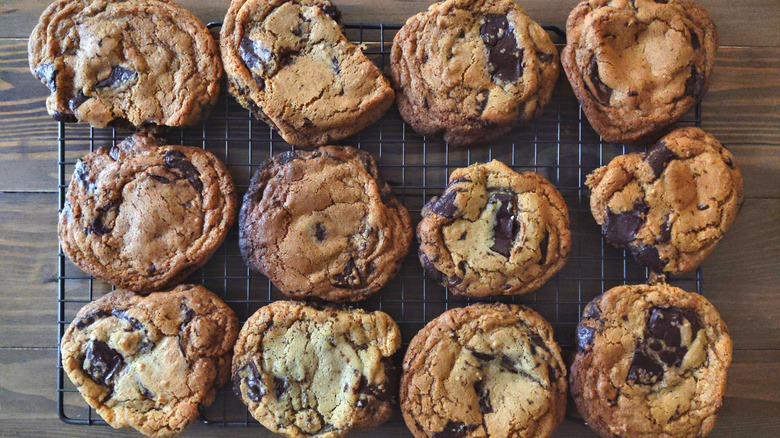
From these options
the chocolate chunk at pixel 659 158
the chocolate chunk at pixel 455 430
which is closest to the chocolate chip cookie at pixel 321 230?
the chocolate chunk at pixel 455 430

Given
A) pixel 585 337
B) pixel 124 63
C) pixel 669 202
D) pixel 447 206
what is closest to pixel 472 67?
pixel 447 206

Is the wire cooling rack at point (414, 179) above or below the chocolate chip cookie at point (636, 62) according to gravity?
below

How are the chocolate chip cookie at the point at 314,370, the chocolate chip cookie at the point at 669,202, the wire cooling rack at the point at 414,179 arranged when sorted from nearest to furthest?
1. the chocolate chip cookie at the point at 314,370
2. the chocolate chip cookie at the point at 669,202
3. the wire cooling rack at the point at 414,179

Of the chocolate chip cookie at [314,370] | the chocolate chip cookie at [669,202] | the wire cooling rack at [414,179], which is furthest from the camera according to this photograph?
the wire cooling rack at [414,179]

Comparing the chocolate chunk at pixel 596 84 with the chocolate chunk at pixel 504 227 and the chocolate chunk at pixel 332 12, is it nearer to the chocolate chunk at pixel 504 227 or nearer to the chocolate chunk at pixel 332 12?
the chocolate chunk at pixel 504 227

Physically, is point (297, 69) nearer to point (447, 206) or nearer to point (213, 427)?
point (447, 206)

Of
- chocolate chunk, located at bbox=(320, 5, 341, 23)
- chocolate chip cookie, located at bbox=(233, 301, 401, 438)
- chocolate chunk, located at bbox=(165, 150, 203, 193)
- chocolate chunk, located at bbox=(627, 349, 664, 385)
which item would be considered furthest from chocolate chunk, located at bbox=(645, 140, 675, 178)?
chocolate chunk, located at bbox=(165, 150, 203, 193)
